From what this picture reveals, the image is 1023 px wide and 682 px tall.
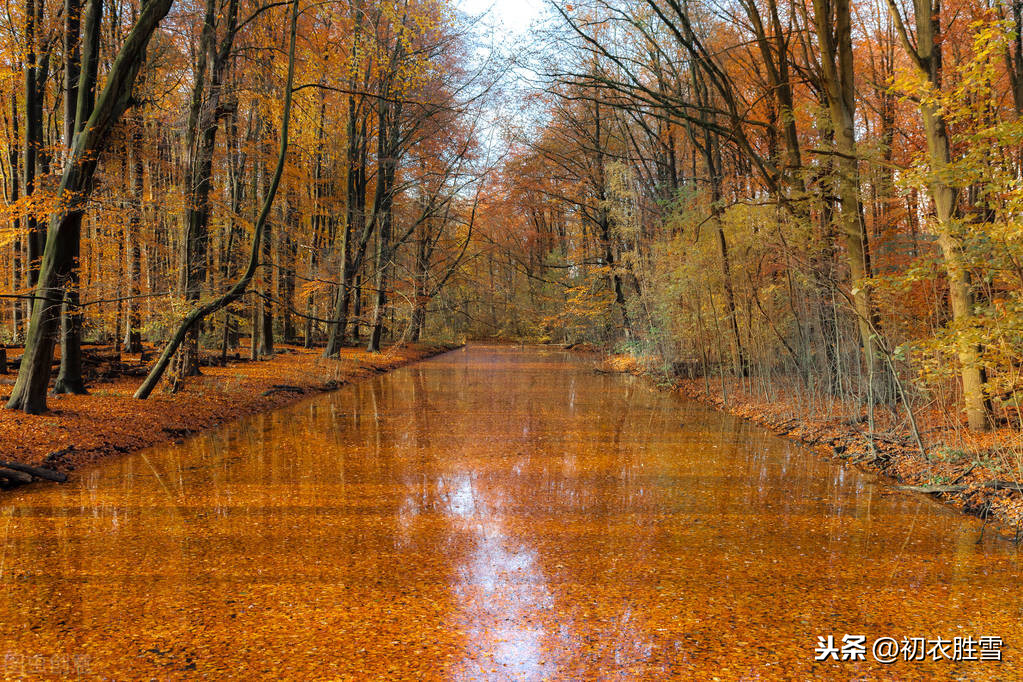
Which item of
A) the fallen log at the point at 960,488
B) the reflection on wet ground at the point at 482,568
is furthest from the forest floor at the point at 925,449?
the reflection on wet ground at the point at 482,568

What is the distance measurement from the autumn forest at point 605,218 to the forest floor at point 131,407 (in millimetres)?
50

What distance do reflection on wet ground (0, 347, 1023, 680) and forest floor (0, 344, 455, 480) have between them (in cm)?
44

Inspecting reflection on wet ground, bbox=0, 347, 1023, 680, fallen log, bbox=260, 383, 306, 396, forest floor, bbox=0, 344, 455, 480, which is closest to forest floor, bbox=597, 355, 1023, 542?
reflection on wet ground, bbox=0, 347, 1023, 680

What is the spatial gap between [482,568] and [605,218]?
22.5 metres

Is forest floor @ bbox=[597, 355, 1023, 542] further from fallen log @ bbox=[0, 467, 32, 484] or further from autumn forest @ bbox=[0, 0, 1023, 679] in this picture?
fallen log @ bbox=[0, 467, 32, 484]

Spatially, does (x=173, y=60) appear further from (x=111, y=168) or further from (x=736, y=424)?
(x=736, y=424)

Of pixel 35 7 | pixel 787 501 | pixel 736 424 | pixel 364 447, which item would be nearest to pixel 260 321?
pixel 35 7

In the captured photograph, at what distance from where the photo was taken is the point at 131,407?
8562 mm

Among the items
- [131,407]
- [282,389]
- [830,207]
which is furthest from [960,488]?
[282,389]

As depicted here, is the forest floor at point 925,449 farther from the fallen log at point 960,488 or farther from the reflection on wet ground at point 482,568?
the reflection on wet ground at point 482,568

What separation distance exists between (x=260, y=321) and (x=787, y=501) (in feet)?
48.3

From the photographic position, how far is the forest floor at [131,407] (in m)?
6.67

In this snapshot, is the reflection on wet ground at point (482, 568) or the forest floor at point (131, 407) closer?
the reflection on wet ground at point (482, 568)

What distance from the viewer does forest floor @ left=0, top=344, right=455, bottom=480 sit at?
6672 millimetres
